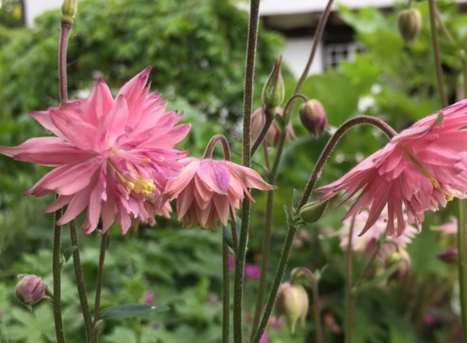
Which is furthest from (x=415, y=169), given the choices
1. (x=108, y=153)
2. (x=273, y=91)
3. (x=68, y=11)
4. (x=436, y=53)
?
(x=436, y=53)

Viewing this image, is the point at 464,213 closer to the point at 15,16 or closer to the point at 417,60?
the point at 417,60

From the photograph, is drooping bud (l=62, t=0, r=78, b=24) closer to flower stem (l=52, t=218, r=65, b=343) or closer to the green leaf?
flower stem (l=52, t=218, r=65, b=343)

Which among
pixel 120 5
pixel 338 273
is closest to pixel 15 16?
pixel 120 5

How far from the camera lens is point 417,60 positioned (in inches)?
140

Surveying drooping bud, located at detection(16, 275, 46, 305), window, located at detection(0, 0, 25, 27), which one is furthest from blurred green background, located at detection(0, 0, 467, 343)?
window, located at detection(0, 0, 25, 27)

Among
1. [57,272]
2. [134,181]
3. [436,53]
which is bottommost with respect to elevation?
[57,272]

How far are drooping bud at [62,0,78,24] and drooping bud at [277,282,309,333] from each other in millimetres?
485

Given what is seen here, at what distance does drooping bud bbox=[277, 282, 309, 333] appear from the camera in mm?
910

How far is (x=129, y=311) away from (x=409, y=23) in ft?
2.87

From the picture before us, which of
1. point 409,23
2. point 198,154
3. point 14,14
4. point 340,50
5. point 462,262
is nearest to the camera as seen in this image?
point 462,262

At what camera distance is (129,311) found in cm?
69

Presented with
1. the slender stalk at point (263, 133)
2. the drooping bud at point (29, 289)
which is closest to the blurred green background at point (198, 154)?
the slender stalk at point (263, 133)

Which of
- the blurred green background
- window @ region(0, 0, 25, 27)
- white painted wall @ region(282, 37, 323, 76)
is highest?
window @ region(0, 0, 25, 27)

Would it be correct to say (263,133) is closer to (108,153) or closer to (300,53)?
(108,153)
